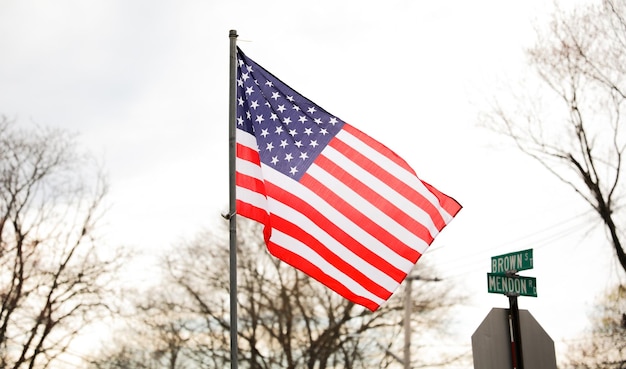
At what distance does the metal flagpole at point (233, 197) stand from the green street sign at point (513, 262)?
2766mm

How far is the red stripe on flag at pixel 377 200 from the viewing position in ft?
26.4

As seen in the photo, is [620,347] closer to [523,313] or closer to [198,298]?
[523,313]

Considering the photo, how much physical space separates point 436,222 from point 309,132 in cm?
171

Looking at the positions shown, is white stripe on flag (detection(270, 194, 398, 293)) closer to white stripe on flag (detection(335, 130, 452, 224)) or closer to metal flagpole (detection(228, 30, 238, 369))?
metal flagpole (detection(228, 30, 238, 369))

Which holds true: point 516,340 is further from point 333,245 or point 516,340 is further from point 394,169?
point 394,169

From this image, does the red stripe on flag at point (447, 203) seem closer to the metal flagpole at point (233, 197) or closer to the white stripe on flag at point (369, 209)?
the white stripe on flag at point (369, 209)

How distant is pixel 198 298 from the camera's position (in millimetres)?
31641

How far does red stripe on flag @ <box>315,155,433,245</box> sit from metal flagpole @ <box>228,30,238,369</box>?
3.30 ft

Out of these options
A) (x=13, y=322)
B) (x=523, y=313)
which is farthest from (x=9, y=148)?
(x=523, y=313)

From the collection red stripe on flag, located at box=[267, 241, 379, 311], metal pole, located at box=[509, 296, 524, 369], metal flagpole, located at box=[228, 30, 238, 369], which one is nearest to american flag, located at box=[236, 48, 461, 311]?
red stripe on flag, located at box=[267, 241, 379, 311]

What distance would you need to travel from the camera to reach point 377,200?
818cm

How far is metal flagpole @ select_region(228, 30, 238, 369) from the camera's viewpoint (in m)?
7.12

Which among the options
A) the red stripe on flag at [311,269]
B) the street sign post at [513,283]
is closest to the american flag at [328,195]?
the red stripe on flag at [311,269]

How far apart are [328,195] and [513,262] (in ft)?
6.77
